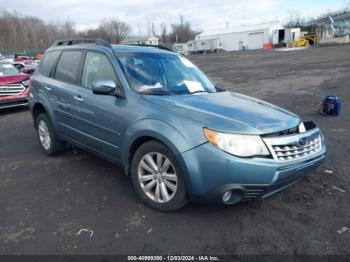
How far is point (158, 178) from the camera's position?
3580mm

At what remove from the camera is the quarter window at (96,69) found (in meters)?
4.21

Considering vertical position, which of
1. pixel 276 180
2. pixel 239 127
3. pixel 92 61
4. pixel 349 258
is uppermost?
pixel 92 61

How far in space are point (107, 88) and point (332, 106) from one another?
6010mm

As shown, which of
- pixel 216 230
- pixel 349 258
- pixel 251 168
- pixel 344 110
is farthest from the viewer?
pixel 344 110

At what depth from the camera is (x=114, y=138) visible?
3.99m

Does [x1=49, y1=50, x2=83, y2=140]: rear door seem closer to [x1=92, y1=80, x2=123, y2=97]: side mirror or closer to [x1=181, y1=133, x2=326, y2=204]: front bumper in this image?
[x1=92, y1=80, x2=123, y2=97]: side mirror

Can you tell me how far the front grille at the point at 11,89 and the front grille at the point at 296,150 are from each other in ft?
30.5

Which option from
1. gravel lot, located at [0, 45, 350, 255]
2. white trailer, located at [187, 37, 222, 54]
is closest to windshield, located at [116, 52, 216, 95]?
gravel lot, located at [0, 45, 350, 255]

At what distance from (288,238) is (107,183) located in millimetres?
2402

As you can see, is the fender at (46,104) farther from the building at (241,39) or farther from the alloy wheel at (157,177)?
the building at (241,39)

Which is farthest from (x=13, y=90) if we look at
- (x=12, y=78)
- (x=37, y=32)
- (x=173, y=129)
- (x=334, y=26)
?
(x=37, y=32)

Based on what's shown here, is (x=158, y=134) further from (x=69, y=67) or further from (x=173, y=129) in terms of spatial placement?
(x=69, y=67)

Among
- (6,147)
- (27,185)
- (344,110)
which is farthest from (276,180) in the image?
(344,110)

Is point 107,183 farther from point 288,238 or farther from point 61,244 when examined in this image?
point 288,238
